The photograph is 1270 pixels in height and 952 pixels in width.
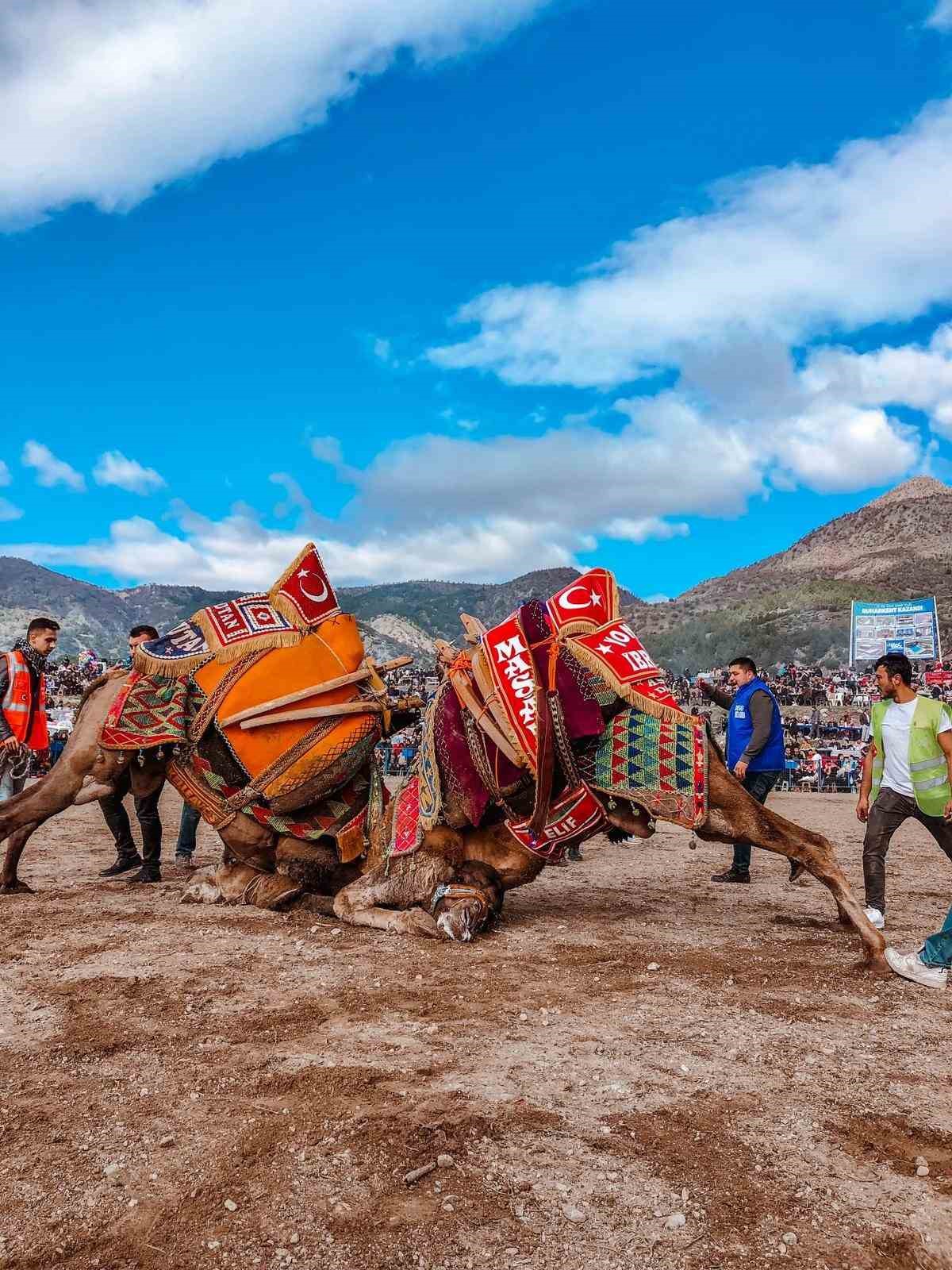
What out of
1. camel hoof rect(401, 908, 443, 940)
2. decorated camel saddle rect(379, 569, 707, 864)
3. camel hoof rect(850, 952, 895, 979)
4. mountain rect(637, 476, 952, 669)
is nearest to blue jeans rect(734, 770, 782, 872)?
decorated camel saddle rect(379, 569, 707, 864)

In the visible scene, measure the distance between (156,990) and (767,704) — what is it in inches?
213

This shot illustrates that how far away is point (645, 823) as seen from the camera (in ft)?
17.4

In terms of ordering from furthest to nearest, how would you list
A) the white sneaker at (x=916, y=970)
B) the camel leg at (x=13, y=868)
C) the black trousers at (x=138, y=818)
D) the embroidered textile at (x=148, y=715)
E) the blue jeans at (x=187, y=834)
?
the blue jeans at (x=187, y=834) < the black trousers at (x=138, y=818) < the camel leg at (x=13, y=868) < the embroidered textile at (x=148, y=715) < the white sneaker at (x=916, y=970)

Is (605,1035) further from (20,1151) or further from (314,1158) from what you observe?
(20,1151)

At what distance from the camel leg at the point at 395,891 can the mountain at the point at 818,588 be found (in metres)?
56.2

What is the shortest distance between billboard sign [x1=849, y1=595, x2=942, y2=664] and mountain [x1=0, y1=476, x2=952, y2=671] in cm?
917

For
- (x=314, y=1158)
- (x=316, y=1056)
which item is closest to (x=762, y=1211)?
(x=314, y=1158)

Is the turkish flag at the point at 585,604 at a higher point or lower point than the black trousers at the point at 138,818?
higher

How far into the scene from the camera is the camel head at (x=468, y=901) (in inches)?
206

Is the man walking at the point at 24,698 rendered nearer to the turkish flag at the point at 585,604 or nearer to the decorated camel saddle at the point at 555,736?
the decorated camel saddle at the point at 555,736

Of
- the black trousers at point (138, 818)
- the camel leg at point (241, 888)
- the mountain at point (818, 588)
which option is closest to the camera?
the camel leg at point (241, 888)

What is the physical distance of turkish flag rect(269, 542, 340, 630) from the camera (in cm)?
617

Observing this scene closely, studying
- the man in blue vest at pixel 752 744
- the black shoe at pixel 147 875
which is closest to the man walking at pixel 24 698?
the black shoe at pixel 147 875

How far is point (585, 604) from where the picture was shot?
18.7ft
